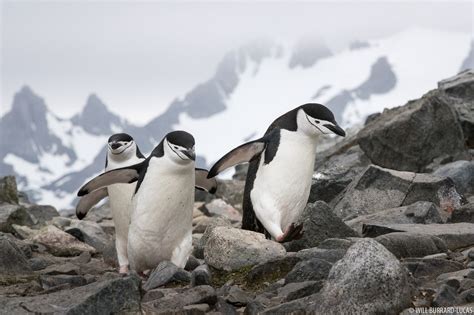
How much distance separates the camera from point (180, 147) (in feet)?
21.0

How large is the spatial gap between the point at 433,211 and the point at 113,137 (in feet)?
11.0

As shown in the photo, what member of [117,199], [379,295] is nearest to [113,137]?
[117,199]

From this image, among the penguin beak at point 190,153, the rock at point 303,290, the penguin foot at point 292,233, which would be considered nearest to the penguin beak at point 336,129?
the penguin foot at point 292,233

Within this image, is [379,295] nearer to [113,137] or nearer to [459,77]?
[113,137]

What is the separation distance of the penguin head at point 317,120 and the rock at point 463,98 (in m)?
5.29

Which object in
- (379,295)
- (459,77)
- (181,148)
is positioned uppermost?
(181,148)

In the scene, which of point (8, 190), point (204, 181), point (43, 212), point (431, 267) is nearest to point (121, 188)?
point (204, 181)

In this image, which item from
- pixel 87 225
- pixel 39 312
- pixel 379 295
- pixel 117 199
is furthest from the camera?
pixel 87 225

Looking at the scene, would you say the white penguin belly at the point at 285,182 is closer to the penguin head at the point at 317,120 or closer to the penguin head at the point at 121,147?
the penguin head at the point at 317,120

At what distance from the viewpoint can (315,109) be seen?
288 inches

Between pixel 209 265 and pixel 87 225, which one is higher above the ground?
pixel 209 265

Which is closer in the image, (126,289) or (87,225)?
(126,289)

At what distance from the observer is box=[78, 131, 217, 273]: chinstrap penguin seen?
6.66 meters

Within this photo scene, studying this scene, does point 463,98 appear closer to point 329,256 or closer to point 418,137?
point 418,137
